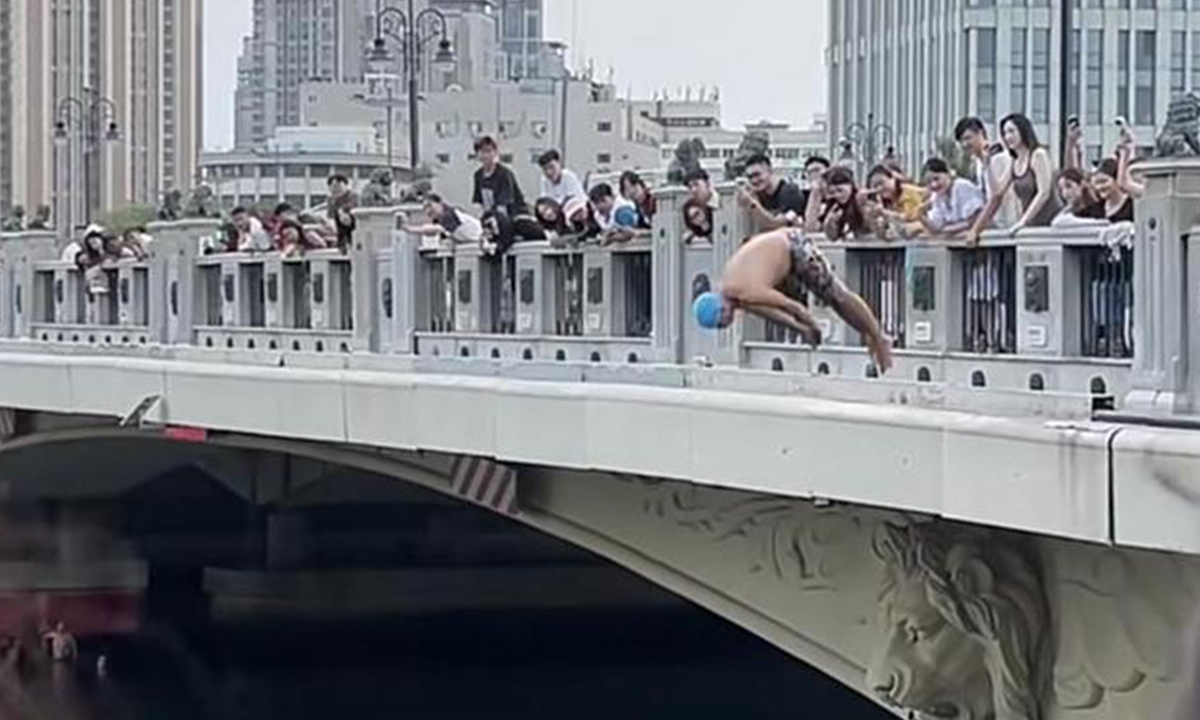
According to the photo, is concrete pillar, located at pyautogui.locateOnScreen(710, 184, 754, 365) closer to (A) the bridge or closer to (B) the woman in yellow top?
(A) the bridge

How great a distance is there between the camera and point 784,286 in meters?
12.4

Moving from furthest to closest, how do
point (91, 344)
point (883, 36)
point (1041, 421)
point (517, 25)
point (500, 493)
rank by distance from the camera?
point (517, 25) < point (883, 36) < point (91, 344) < point (500, 493) < point (1041, 421)

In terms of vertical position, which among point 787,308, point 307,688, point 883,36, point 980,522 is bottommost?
point 307,688

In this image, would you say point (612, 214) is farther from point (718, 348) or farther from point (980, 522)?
point (980, 522)

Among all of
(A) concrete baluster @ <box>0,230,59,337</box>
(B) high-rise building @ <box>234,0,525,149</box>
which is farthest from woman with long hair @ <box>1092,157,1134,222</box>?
(B) high-rise building @ <box>234,0,525,149</box>

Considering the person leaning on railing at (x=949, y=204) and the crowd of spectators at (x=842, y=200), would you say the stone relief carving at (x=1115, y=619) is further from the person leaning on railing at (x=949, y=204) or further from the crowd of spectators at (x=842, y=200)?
the person leaning on railing at (x=949, y=204)

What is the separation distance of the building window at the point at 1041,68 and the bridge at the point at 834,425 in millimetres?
45495

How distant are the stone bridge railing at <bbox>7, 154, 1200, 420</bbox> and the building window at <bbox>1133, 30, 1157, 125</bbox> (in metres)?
39.9

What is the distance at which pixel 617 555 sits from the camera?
1559cm

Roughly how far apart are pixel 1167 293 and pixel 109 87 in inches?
3116

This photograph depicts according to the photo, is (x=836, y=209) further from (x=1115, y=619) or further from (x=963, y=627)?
(x=1115, y=619)

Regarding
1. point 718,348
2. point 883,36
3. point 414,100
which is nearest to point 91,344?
point 414,100

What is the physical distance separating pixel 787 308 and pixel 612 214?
4605mm

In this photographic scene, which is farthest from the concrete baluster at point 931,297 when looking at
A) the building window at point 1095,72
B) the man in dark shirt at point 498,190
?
the building window at point 1095,72
